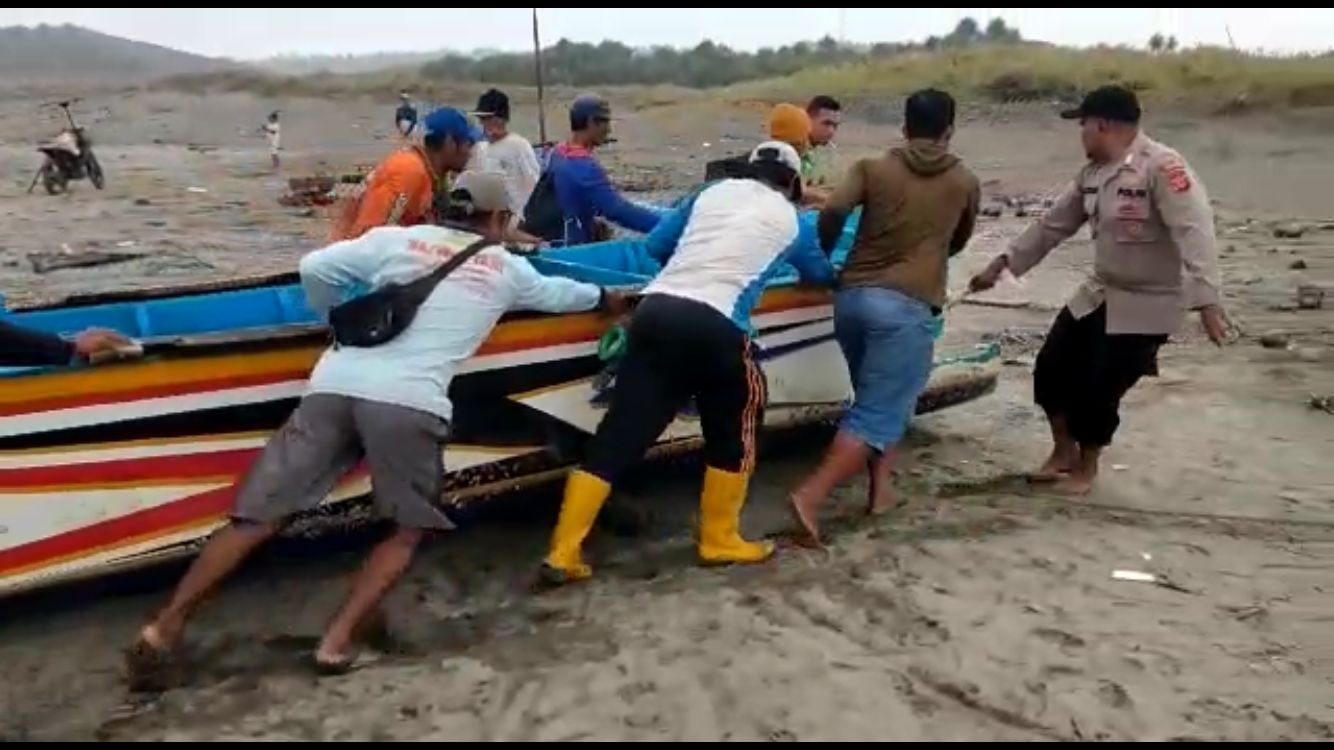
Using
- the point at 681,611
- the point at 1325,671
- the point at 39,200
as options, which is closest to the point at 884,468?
the point at 681,611

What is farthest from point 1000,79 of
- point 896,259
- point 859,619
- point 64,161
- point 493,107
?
point 859,619

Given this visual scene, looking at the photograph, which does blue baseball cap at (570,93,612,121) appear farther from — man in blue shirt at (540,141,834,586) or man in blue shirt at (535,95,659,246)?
man in blue shirt at (540,141,834,586)

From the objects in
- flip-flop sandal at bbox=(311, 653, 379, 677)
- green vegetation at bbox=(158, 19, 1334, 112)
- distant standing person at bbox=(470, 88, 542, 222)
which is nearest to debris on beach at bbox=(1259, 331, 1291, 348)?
distant standing person at bbox=(470, 88, 542, 222)

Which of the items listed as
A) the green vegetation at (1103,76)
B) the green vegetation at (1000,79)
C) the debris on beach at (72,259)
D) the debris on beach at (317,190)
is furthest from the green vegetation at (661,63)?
the debris on beach at (72,259)

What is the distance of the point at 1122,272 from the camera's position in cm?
611

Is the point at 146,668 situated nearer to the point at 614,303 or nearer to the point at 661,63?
the point at 614,303

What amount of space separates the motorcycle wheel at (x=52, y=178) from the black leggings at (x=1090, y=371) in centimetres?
1733

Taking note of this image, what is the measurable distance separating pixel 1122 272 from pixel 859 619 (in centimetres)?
201

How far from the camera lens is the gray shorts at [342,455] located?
463 centimetres

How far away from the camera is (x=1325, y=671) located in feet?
15.4

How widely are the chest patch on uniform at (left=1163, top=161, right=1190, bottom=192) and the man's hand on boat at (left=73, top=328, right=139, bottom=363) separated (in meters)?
3.86

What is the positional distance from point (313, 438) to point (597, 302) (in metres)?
1.28

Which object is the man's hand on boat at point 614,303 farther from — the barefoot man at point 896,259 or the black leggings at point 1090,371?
the black leggings at point 1090,371

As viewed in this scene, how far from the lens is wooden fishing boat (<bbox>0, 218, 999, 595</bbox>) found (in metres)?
4.69
